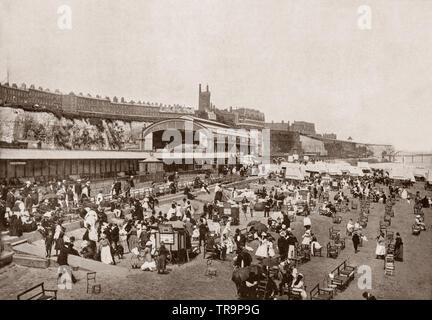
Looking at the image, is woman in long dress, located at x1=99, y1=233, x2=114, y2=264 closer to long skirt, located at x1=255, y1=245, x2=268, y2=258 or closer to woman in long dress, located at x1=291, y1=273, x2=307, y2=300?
long skirt, located at x1=255, y1=245, x2=268, y2=258

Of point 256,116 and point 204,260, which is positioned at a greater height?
point 256,116

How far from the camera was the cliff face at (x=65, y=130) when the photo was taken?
3762 cm

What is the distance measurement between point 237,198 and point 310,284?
29.5 ft

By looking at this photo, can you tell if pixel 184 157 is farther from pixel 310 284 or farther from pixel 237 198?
pixel 310 284

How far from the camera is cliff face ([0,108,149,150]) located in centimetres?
3762

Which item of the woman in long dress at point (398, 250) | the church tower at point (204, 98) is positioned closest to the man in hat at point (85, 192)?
the church tower at point (204, 98)

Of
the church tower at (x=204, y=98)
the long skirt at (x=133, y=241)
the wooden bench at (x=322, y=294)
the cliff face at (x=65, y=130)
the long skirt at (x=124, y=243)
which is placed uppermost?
the church tower at (x=204, y=98)

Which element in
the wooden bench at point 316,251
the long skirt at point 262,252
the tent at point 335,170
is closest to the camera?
the long skirt at point 262,252

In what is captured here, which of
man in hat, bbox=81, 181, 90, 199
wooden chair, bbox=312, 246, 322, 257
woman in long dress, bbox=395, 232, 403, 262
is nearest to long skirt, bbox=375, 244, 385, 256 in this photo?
woman in long dress, bbox=395, 232, 403, 262

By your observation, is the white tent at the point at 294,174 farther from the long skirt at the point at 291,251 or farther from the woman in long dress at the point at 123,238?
the woman in long dress at the point at 123,238

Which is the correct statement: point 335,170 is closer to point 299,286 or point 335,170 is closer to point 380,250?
point 380,250

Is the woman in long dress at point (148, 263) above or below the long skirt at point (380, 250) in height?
above
